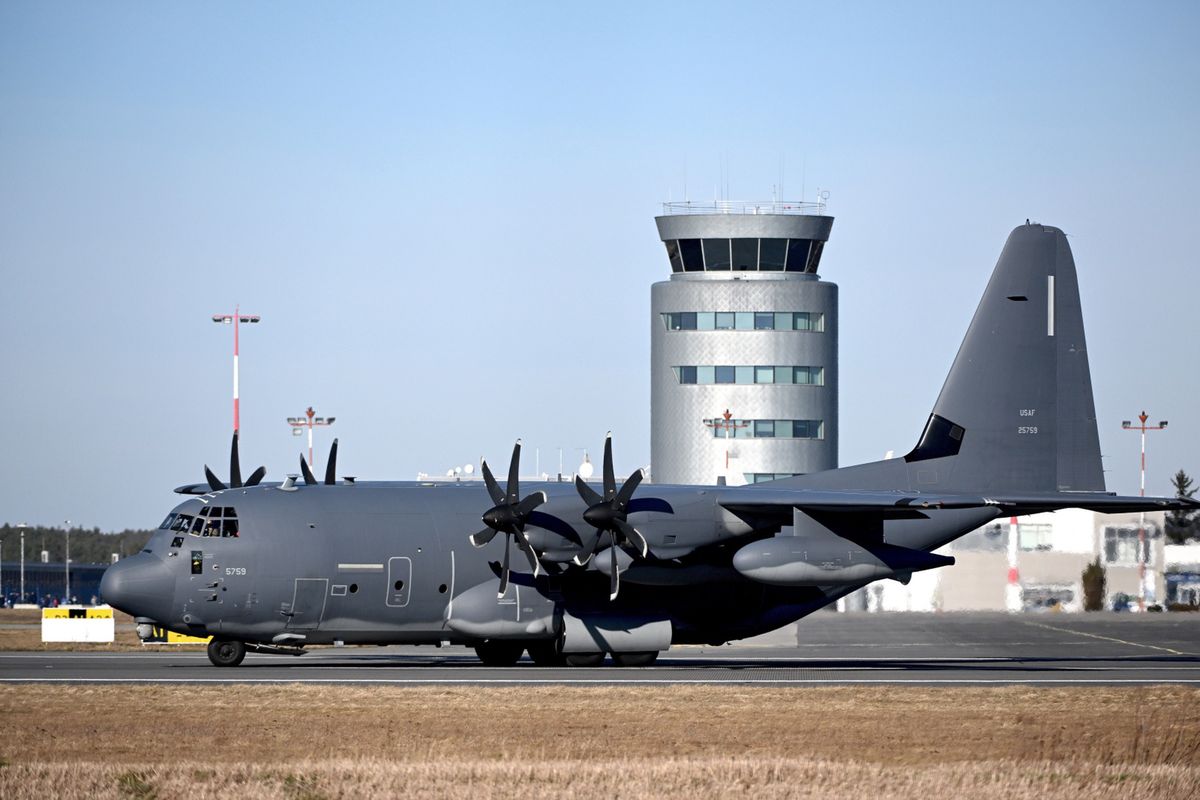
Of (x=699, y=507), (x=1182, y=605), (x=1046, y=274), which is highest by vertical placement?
(x=1046, y=274)

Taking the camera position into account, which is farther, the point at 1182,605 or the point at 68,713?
the point at 1182,605

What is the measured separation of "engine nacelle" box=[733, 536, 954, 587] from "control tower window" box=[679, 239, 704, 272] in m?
40.5

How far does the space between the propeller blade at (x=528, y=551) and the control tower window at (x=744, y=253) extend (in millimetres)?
41592

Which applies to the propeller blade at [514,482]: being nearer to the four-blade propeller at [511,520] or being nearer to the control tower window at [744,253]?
the four-blade propeller at [511,520]

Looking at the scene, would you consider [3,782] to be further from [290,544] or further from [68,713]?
[290,544]

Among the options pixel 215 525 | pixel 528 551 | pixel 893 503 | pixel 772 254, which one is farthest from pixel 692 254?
pixel 215 525

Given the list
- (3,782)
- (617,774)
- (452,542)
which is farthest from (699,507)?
(3,782)

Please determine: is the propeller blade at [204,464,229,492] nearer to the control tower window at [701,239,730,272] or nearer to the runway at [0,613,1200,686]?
the runway at [0,613,1200,686]

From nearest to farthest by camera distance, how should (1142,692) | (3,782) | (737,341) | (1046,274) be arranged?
(3,782) < (1142,692) < (1046,274) < (737,341)

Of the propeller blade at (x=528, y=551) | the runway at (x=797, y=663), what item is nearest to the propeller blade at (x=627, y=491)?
the propeller blade at (x=528, y=551)

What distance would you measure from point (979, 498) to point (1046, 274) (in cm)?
709

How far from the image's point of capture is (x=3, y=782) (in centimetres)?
1881

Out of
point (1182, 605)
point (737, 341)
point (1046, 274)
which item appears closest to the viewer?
point (1046, 274)

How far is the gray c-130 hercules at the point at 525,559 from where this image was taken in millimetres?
32844
